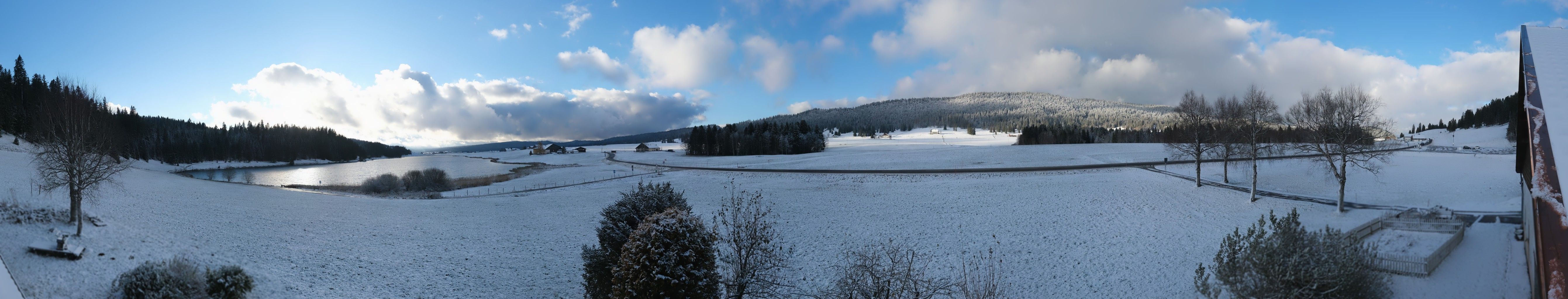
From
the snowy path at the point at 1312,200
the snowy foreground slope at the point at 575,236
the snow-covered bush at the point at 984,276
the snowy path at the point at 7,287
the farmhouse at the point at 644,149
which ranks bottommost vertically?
the snow-covered bush at the point at 984,276

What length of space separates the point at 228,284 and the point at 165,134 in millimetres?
103494

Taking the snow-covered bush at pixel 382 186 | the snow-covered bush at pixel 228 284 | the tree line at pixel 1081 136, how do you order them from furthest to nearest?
1. the tree line at pixel 1081 136
2. the snow-covered bush at pixel 382 186
3. the snow-covered bush at pixel 228 284

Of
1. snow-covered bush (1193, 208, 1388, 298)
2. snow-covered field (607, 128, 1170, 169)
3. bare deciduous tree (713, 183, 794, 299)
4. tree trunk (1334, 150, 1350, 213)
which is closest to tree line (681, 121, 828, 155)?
snow-covered field (607, 128, 1170, 169)

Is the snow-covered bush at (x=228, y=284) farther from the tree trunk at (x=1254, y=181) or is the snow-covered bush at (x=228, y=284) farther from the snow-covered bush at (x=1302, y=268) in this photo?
the tree trunk at (x=1254, y=181)

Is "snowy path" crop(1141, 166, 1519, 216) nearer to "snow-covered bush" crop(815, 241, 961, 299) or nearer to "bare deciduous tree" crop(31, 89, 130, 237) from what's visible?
"snow-covered bush" crop(815, 241, 961, 299)

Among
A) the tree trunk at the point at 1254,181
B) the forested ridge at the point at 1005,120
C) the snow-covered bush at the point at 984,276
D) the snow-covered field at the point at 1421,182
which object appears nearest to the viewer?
the snow-covered field at the point at 1421,182

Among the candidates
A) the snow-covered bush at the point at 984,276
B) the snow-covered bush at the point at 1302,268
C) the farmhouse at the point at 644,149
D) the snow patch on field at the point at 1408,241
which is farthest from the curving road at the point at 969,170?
the farmhouse at the point at 644,149

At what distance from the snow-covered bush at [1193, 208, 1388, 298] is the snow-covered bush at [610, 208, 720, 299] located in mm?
8122

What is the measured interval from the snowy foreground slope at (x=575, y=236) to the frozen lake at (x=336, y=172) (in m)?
24.8

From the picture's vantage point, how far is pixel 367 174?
195 ft

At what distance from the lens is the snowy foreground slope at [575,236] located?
35.2ft

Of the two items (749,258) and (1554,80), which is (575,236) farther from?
(1554,80)

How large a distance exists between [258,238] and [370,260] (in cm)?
449

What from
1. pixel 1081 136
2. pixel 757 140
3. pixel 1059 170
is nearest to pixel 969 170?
pixel 1059 170
